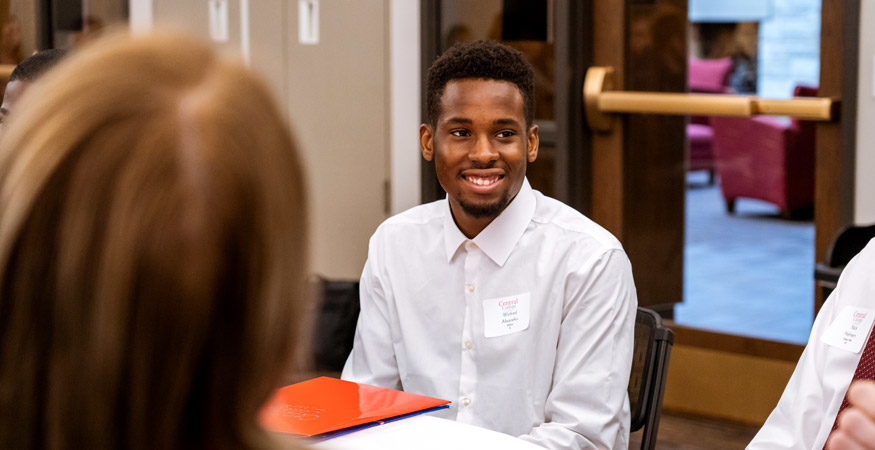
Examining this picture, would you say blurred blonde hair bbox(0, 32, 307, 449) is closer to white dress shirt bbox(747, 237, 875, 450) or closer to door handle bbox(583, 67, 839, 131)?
white dress shirt bbox(747, 237, 875, 450)

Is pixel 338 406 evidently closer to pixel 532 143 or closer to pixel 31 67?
pixel 532 143

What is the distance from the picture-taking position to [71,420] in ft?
1.55

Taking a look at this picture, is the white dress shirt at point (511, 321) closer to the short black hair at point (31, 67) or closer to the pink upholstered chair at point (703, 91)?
the short black hair at point (31, 67)

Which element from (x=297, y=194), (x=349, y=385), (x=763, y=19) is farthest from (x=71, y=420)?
(x=763, y=19)

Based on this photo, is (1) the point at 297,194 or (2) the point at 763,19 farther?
(2) the point at 763,19

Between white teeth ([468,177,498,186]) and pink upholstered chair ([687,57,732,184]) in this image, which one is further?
pink upholstered chair ([687,57,732,184])

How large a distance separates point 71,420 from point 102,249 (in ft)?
0.26

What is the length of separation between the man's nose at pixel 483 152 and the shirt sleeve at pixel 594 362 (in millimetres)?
299

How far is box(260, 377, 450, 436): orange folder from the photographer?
5.01 feet

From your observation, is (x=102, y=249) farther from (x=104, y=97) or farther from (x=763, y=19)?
(x=763, y=19)

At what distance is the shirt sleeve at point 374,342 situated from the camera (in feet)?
6.86

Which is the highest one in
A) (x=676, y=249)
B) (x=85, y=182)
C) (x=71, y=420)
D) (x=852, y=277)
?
(x=85, y=182)

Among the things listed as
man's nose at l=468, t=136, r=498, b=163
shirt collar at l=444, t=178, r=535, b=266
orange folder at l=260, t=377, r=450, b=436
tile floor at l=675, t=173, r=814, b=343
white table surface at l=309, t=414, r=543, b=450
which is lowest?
tile floor at l=675, t=173, r=814, b=343

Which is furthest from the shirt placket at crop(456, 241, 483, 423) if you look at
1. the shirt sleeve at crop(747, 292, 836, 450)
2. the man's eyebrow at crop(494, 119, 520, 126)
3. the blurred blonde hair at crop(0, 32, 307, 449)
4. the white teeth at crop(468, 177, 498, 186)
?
the blurred blonde hair at crop(0, 32, 307, 449)
